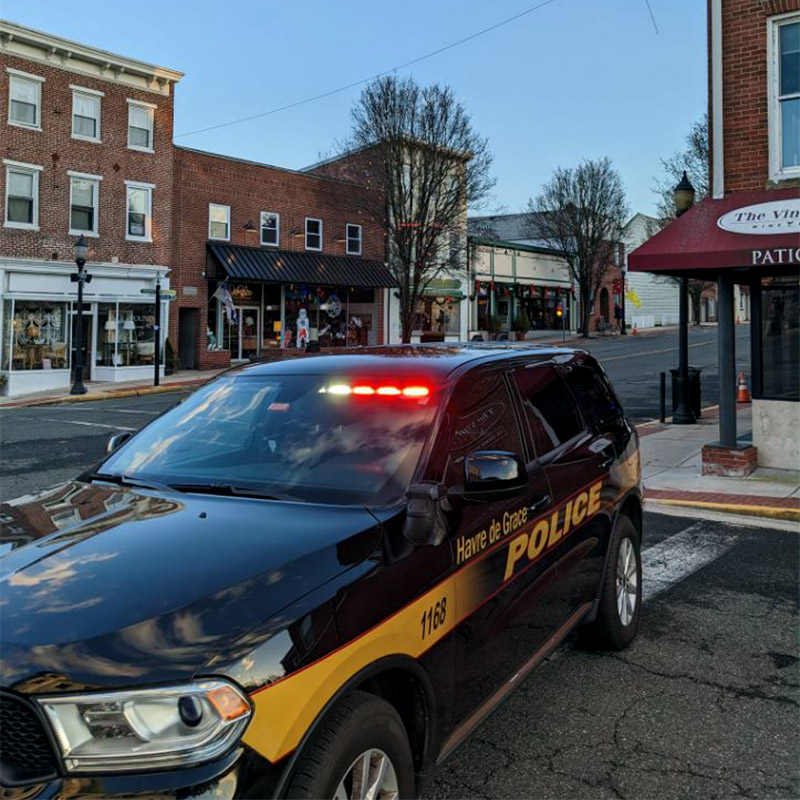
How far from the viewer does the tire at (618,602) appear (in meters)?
4.40

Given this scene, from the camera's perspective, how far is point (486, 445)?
337 cm

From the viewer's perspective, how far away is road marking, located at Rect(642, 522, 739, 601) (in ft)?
19.8

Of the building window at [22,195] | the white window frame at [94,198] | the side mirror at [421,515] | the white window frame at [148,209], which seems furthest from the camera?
the white window frame at [148,209]

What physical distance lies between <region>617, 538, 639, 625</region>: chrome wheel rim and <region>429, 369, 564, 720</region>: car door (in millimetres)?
983

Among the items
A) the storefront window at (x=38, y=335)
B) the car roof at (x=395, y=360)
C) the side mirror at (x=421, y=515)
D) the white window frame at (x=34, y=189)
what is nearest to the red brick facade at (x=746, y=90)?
the car roof at (x=395, y=360)

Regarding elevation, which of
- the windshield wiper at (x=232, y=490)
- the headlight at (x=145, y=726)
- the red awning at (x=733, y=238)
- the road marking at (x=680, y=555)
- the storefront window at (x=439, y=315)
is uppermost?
the storefront window at (x=439, y=315)

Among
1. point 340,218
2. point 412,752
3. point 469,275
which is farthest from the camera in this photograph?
point 469,275

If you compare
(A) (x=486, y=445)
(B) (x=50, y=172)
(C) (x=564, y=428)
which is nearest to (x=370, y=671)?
(A) (x=486, y=445)

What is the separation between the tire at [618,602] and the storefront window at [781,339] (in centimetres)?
657

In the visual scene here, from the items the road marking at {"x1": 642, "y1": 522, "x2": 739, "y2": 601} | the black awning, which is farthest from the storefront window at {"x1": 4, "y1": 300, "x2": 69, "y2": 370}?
the road marking at {"x1": 642, "y1": 522, "x2": 739, "y2": 601}

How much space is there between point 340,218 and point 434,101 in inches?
259

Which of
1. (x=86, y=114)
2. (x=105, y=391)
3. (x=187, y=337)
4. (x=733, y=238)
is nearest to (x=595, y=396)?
(x=733, y=238)

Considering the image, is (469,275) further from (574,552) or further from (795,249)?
(574,552)

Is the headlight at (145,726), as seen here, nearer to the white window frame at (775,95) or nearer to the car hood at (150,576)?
the car hood at (150,576)
